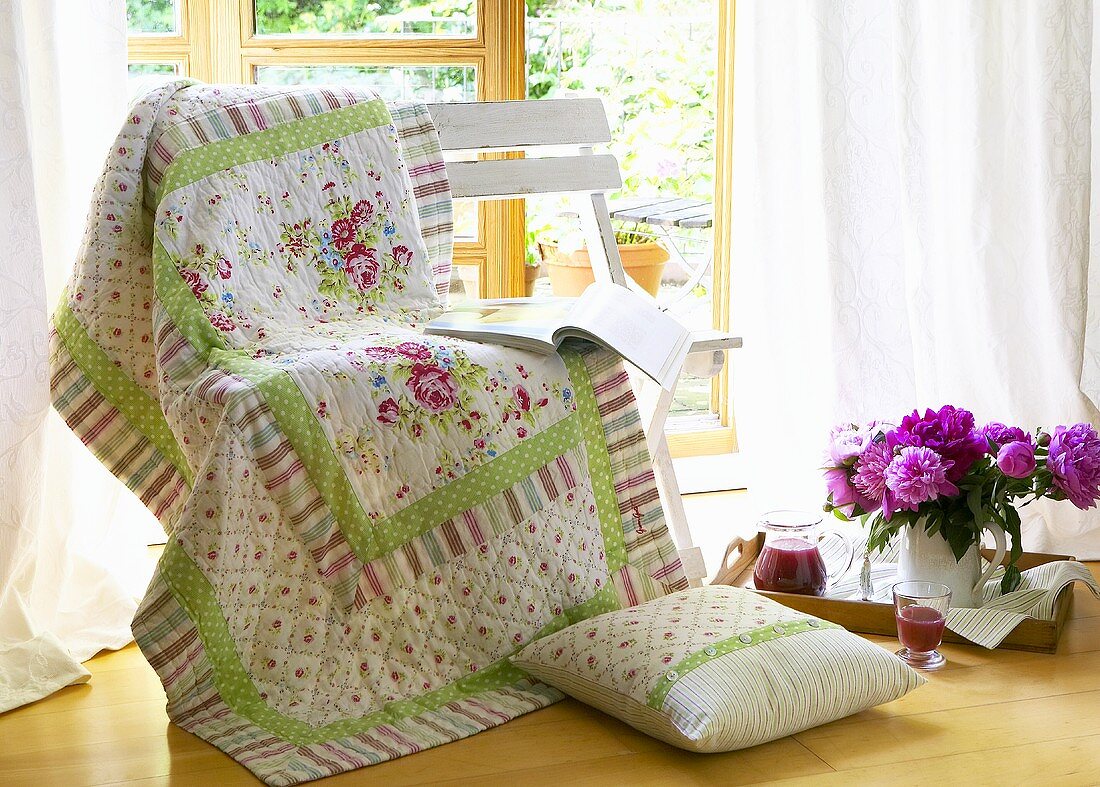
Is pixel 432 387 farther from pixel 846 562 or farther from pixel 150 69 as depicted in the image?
pixel 150 69

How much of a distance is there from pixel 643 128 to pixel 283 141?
1623 mm

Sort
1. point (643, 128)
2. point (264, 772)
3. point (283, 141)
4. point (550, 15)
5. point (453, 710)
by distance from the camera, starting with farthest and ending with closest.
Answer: point (643, 128) → point (550, 15) → point (283, 141) → point (453, 710) → point (264, 772)

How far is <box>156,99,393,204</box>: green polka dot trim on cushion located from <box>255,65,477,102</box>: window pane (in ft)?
1.75

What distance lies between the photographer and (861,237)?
7.68 feet

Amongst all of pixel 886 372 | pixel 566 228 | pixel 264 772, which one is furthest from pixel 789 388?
pixel 264 772

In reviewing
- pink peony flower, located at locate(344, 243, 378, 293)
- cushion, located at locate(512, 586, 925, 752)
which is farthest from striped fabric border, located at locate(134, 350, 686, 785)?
pink peony flower, located at locate(344, 243, 378, 293)

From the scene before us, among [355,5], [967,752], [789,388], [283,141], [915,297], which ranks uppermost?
[355,5]

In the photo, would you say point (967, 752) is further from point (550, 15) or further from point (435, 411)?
point (550, 15)

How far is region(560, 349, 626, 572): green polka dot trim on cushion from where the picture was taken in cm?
174

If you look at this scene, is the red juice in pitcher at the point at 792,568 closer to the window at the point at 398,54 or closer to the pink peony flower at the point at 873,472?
the pink peony flower at the point at 873,472

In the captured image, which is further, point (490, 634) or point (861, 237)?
point (861, 237)

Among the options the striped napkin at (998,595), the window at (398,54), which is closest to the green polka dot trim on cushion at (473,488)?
the striped napkin at (998,595)

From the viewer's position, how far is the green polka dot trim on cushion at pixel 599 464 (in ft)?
5.70

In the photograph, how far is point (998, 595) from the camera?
74.7 inches
